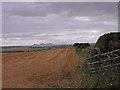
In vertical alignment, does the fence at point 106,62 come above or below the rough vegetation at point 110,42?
below

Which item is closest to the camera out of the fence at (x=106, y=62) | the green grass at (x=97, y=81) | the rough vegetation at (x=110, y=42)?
the green grass at (x=97, y=81)

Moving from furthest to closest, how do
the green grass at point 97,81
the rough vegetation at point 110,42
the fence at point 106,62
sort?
the rough vegetation at point 110,42 → the fence at point 106,62 → the green grass at point 97,81

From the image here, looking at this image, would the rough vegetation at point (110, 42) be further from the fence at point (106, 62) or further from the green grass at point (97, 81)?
the green grass at point (97, 81)

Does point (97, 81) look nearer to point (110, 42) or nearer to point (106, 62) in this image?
point (106, 62)

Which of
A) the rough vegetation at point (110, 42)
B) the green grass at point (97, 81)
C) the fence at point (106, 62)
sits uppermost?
the rough vegetation at point (110, 42)

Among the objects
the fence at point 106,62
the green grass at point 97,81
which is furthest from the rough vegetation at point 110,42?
the green grass at point 97,81

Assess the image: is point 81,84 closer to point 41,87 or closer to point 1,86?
point 41,87

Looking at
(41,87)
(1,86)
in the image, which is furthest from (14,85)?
(41,87)

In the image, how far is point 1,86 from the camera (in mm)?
7078

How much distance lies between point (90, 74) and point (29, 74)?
339 cm

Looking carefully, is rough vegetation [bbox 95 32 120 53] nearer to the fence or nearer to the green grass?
the fence

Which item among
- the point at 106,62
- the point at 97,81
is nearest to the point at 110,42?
the point at 106,62

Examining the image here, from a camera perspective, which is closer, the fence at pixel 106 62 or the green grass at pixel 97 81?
the green grass at pixel 97 81

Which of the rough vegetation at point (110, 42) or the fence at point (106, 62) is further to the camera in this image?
the rough vegetation at point (110, 42)
